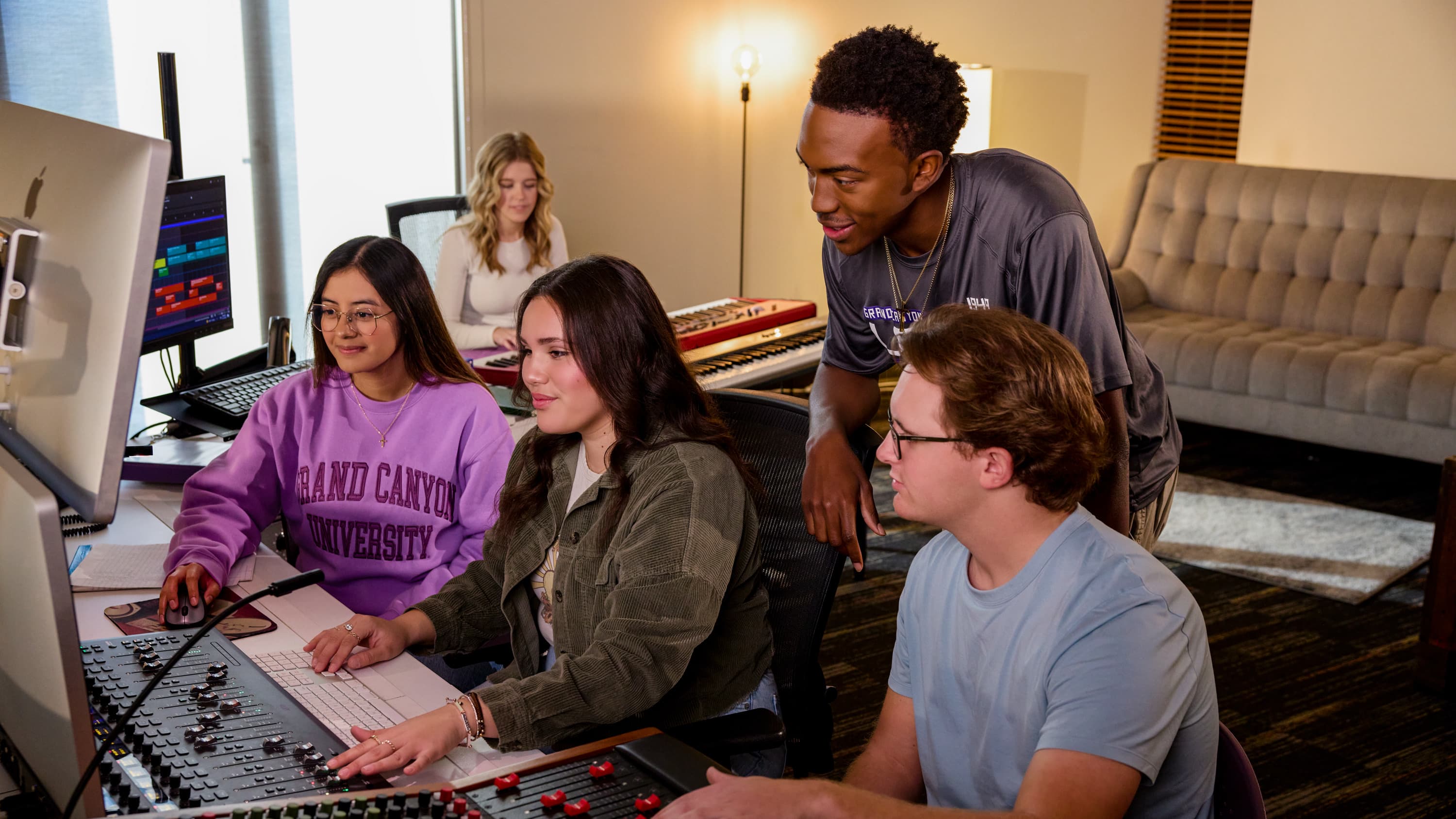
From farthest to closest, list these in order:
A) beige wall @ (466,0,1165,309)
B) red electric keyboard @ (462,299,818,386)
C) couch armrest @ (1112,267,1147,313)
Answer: couch armrest @ (1112,267,1147,313) < beige wall @ (466,0,1165,309) < red electric keyboard @ (462,299,818,386)

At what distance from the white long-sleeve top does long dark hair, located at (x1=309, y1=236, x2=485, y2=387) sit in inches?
72.1

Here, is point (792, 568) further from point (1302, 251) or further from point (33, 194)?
point (1302, 251)

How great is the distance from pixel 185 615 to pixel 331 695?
37 centimetres

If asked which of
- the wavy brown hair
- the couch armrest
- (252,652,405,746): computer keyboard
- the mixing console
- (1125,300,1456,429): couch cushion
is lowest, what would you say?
(1125,300,1456,429): couch cushion

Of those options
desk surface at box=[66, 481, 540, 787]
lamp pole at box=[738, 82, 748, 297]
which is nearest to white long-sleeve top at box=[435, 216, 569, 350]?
lamp pole at box=[738, 82, 748, 297]

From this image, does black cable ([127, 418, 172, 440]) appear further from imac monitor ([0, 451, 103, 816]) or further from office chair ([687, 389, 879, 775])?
imac monitor ([0, 451, 103, 816])

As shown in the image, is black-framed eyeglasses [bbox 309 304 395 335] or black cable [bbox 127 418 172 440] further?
black cable [bbox 127 418 172 440]

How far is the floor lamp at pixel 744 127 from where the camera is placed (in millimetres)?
5422

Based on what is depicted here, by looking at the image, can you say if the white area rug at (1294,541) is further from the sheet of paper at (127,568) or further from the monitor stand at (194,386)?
the sheet of paper at (127,568)

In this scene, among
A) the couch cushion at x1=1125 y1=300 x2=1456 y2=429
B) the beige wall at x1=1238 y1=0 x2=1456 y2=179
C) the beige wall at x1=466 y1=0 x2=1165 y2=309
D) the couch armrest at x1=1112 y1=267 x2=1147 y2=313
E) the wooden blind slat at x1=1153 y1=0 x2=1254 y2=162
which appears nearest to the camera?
the couch cushion at x1=1125 y1=300 x2=1456 y2=429

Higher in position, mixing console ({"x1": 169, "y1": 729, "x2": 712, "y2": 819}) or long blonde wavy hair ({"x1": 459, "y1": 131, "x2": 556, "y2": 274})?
long blonde wavy hair ({"x1": 459, "y1": 131, "x2": 556, "y2": 274})

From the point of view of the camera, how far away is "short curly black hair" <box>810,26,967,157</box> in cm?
166

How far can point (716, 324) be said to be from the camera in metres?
3.82

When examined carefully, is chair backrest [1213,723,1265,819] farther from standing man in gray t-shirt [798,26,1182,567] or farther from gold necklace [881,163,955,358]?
gold necklace [881,163,955,358]
